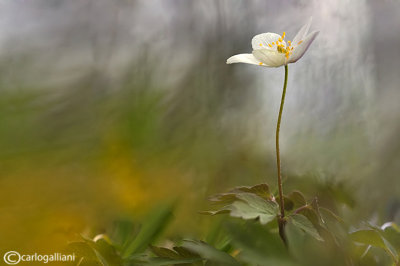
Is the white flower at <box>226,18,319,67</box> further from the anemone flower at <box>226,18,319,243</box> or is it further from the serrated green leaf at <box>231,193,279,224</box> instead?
the serrated green leaf at <box>231,193,279,224</box>

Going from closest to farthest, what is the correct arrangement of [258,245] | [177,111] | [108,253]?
[258,245]
[108,253]
[177,111]

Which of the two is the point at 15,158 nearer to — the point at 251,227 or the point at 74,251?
the point at 74,251

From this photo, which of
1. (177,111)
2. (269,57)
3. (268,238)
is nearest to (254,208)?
(268,238)

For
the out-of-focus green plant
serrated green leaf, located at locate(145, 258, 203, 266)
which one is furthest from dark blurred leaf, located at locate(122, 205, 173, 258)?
serrated green leaf, located at locate(145, 258, 203, 266)

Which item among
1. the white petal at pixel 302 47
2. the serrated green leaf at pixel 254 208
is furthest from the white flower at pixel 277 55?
the serrated green leaf at pixel 254 208

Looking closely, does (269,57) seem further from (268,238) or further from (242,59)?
(268,238)

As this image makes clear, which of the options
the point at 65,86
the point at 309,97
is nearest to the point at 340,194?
the point at 309,97

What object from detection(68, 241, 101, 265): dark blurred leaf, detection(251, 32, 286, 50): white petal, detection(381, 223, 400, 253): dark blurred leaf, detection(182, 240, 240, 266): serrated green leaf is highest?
detection(251, 32, 286, 50): white petal
